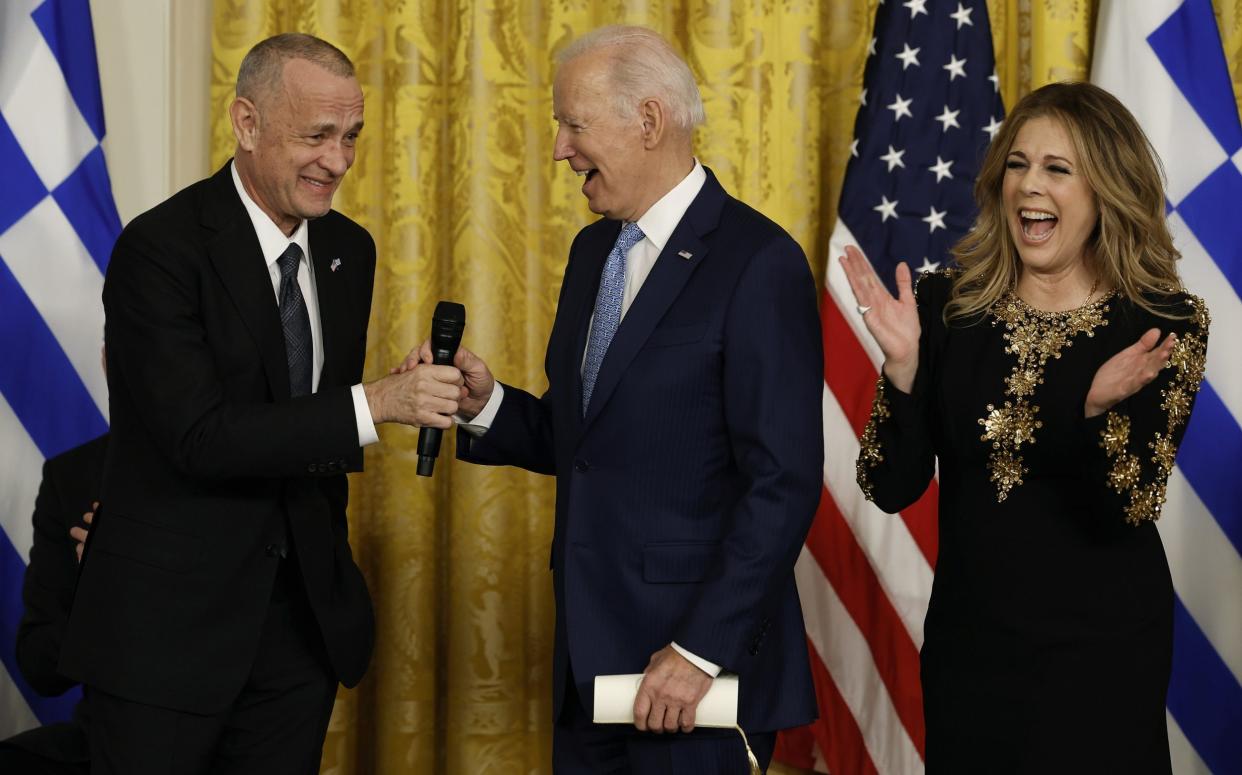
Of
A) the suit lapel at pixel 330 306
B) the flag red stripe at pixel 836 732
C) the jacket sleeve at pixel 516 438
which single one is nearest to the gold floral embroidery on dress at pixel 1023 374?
the jacket sleeve at pixel 516 438

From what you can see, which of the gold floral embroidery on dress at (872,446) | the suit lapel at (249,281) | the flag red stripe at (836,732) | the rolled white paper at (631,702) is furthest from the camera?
the flag red stripe at (836,732)

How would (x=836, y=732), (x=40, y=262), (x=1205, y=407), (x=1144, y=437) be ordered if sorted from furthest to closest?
(x=836, y=732) → (x=40, y=262) → (x=1205, y=407) → (x=1144, y=437)

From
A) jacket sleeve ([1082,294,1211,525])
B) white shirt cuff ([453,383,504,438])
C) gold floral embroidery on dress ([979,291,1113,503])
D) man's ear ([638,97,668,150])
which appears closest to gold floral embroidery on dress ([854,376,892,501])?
gold floral embroidery on dress ([979,291,1113,503])

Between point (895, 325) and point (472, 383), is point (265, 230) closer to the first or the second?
point (472, 383)

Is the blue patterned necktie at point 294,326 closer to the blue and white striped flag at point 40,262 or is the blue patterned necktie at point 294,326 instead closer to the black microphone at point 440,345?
the black microphone at point 440,345

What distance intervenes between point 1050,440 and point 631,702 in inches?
35.0

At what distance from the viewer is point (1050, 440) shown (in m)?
2.41

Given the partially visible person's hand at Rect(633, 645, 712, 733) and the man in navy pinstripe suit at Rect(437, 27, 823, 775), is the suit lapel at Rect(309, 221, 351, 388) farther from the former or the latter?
the partially visible person's hand at Rect(633, 645, 712, 733)

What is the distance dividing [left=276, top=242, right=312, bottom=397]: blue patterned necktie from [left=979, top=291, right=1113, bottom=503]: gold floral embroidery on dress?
50.7 inches

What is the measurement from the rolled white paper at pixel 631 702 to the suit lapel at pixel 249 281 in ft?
2.70

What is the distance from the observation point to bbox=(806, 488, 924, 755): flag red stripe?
3754mm

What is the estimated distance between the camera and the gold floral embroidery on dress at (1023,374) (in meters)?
2.44

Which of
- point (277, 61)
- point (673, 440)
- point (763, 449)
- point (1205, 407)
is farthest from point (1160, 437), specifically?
point (277, 61)

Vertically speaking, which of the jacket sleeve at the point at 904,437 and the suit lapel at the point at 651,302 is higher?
the suit lapel at the point at 651,302
